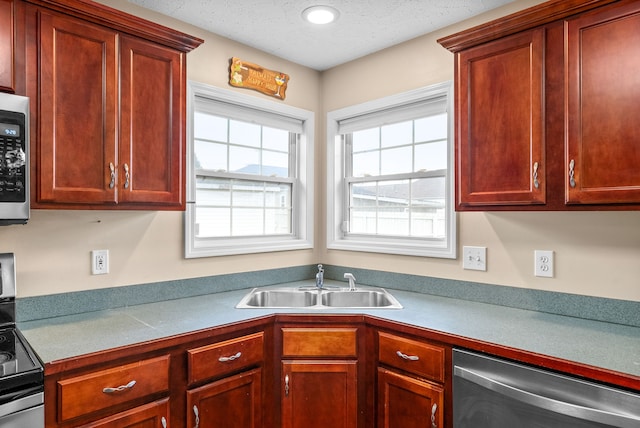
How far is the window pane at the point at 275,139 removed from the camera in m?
2.89

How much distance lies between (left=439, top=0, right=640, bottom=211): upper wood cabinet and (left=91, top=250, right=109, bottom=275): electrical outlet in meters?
1.78

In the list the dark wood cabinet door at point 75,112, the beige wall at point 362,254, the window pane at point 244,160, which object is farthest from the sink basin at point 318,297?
the dark wood cabinet door at point 75,112

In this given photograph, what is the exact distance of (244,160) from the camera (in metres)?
2.77

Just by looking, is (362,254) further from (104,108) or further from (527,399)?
(104,108)

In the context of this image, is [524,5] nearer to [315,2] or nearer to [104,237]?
[315,2]

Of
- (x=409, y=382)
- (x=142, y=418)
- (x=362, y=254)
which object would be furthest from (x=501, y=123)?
(x=142, y=418)

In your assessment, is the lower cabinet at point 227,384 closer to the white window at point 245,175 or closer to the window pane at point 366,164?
the white window at point 245,175

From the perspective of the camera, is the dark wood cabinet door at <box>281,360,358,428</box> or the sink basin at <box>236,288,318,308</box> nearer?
the dark wood cabinet door at <box>281,360,358,428</box>

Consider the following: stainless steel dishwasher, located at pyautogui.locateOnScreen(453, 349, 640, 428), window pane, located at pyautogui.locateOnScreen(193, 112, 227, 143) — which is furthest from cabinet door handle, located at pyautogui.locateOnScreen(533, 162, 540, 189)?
window pane, located at pyautogui.locateOnScreen(193, 112, 227, 143)

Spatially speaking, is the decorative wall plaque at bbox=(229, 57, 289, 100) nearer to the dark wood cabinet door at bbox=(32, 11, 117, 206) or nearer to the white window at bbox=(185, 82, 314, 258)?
the white window at bbox=(185, 82, 314, 258)

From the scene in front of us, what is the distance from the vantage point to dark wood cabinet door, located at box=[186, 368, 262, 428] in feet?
5.60

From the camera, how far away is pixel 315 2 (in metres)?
2.10

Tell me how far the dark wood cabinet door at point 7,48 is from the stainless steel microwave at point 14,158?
6 centimetres

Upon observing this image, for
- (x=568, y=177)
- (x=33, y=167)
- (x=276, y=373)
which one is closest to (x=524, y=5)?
(x=568, y=177)
